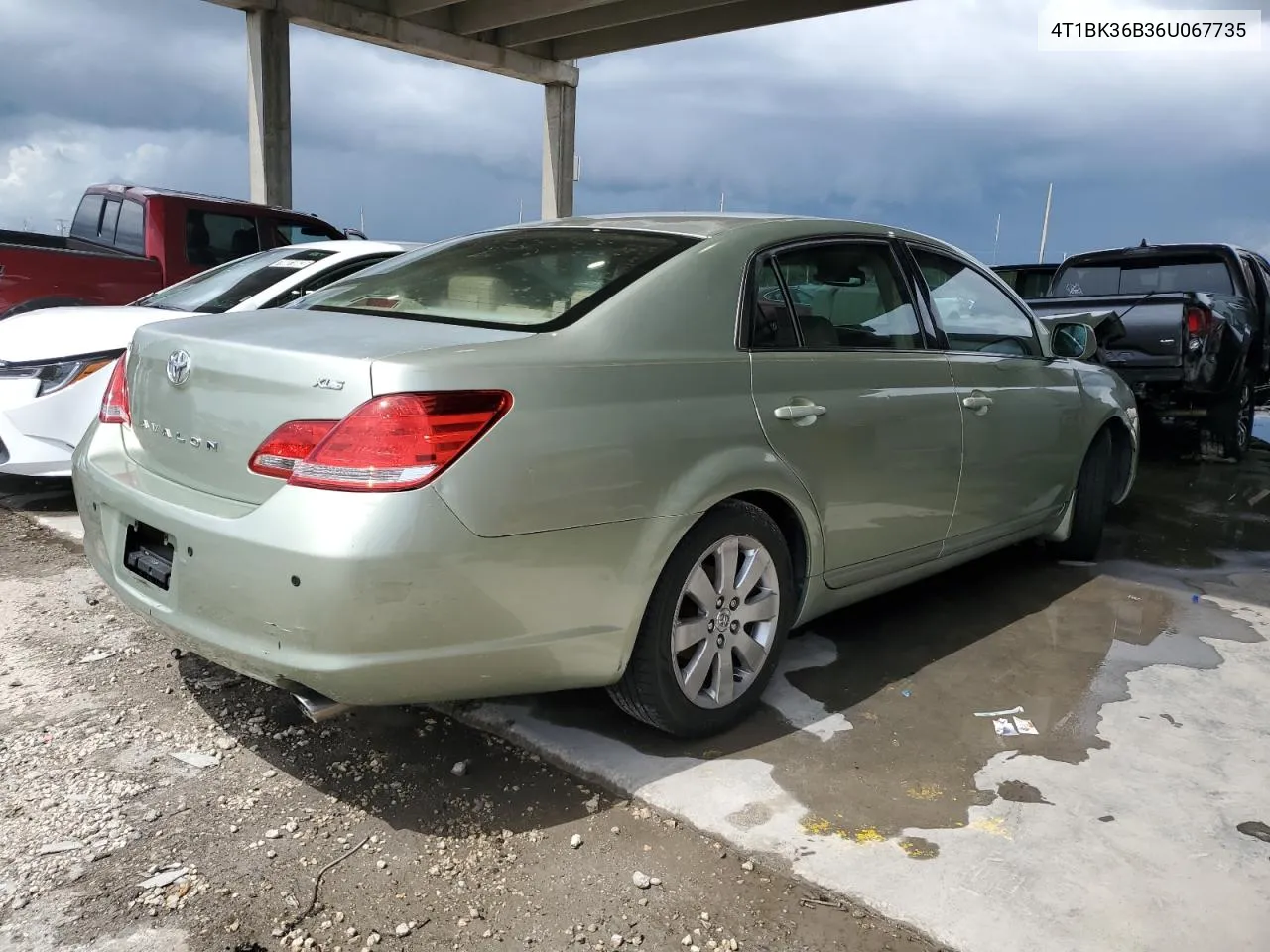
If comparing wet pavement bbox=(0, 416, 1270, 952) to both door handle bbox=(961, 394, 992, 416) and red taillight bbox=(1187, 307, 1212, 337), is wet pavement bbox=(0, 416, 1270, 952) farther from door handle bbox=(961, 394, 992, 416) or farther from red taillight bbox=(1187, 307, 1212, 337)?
red taillight bbox=(1187, 307, 1212, 337)

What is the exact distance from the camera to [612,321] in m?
2.68

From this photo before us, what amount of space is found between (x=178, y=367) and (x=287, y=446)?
54 centimetres

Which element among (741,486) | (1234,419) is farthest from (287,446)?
(1234,419)

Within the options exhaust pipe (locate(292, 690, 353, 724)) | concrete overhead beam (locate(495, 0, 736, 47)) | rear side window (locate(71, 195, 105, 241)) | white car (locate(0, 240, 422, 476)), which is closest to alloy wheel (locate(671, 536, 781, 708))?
exhaust pipe (locate(292, 690, 353, 724))

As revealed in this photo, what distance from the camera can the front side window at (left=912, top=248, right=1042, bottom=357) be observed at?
12.9 ft

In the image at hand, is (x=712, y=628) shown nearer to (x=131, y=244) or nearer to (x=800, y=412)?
(x=800, y=412)

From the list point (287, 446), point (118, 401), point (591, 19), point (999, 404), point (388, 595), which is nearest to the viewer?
point (388, 595)

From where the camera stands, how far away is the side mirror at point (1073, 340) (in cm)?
483

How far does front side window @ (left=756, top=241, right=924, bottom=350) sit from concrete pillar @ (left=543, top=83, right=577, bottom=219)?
687 inches

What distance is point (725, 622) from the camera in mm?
2990

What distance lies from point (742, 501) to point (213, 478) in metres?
1.40

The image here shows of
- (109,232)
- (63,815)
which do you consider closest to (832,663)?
(63,815)

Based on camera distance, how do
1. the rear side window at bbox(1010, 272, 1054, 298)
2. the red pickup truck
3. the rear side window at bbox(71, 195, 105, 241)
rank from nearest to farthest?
the red pickup truck < the rear side window at bbox(71, 195, 105, 241) < the rear side window at bbox(1010, 272, 1054, 298)

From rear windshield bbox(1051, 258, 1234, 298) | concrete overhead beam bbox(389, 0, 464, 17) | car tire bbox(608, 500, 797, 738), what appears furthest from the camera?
concrete overhead beam bbox(389, 0, 464, 17)
